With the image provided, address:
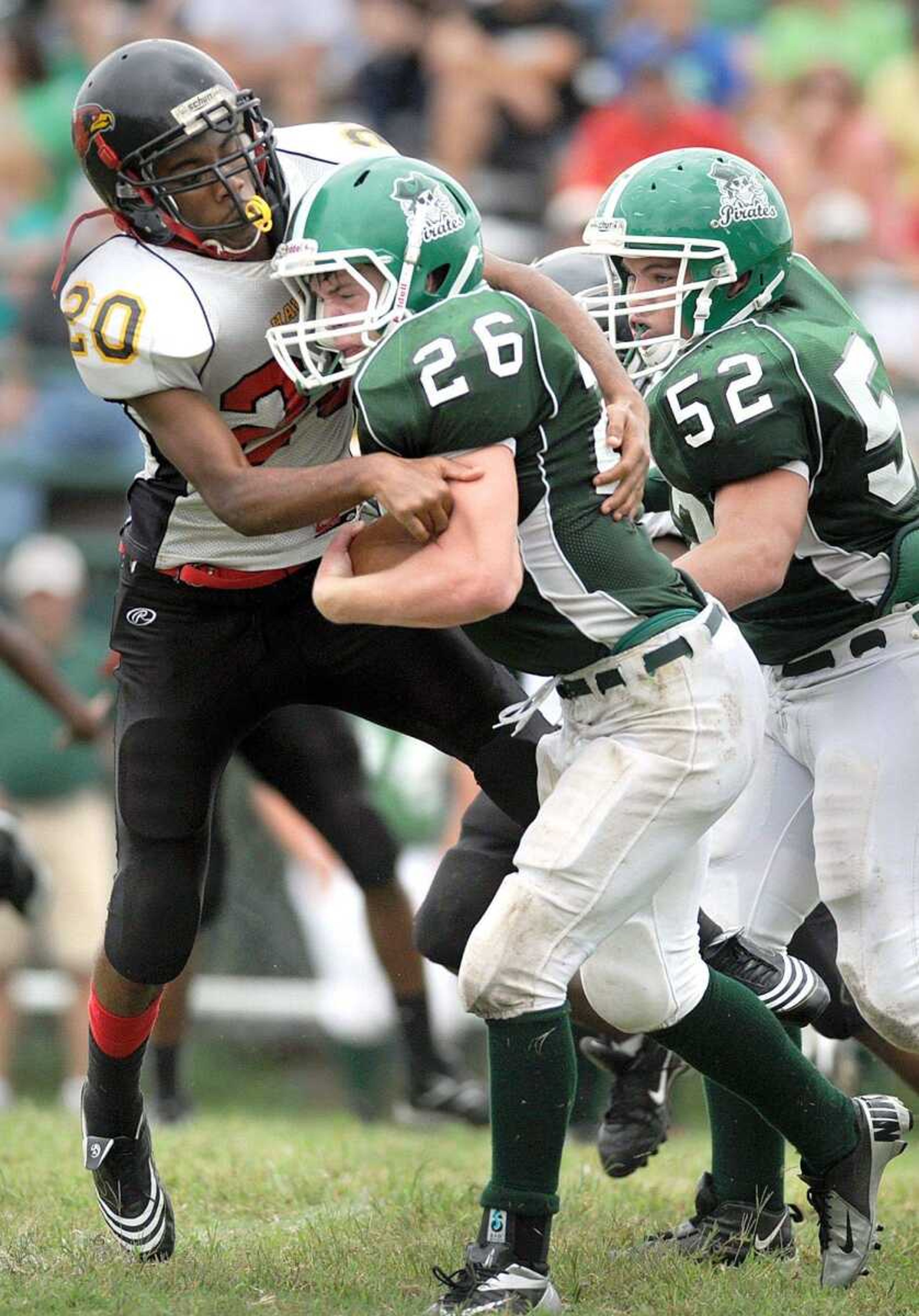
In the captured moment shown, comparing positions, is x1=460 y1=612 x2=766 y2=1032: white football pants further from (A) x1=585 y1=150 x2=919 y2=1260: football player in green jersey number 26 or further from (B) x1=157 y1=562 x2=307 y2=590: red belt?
(B) x1=157 y1=562 x2=307 y2=590: red belt

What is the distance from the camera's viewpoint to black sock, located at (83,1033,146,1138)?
417cm

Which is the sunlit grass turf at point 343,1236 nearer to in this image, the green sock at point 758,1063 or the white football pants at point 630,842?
the green sock at point 758,1063

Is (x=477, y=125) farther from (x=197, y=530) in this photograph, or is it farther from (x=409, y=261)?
(x=409, y=261)

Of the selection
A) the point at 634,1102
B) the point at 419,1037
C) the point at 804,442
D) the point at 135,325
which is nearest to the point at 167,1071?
the point at 419,1037

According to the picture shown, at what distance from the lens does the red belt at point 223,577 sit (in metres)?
4.12

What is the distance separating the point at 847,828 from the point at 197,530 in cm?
145

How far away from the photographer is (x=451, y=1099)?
231 inches

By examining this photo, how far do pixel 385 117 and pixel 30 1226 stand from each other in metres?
7.22

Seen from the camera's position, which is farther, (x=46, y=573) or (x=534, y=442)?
(x=46, y=573)

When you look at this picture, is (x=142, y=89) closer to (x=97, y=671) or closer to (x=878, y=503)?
(x=878, y=503)

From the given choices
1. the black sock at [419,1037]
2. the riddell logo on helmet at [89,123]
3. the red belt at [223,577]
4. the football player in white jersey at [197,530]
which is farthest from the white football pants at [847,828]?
the riddell logo on helmet at [89,123]

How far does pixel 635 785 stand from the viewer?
3586 mm

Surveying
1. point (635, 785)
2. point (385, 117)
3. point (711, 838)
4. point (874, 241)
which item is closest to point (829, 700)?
point (711, 838)

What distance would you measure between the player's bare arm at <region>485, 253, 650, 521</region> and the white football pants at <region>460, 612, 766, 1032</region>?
10.5 inches
